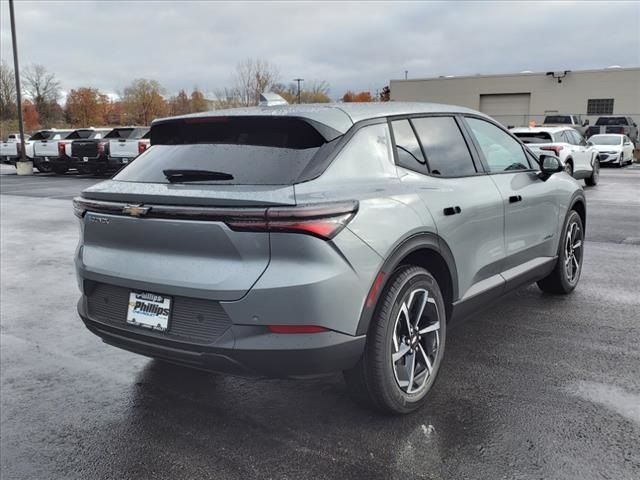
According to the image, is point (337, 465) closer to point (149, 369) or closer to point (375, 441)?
point (375, 441)

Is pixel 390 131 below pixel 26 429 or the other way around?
the other way around

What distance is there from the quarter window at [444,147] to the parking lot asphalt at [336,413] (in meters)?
1.31

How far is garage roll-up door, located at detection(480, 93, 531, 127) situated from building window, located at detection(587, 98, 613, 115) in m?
4.60

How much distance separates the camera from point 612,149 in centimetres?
2294

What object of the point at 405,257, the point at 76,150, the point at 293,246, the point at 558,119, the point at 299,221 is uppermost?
the point at 558,119

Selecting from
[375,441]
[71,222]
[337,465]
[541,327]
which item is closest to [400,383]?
[375,441]

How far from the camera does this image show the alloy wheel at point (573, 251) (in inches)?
216

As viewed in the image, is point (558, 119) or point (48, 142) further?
point (558, 119)

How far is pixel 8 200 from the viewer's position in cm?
1536

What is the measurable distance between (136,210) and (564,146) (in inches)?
524

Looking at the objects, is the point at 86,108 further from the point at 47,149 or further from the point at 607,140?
the point at 607,140

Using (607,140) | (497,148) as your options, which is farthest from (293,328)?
(607,140)

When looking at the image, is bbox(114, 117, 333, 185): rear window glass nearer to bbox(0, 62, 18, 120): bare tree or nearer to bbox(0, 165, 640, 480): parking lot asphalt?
bbox(0, 165, 640, 480): parking lot asphalt

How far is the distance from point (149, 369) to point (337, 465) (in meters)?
1.78
